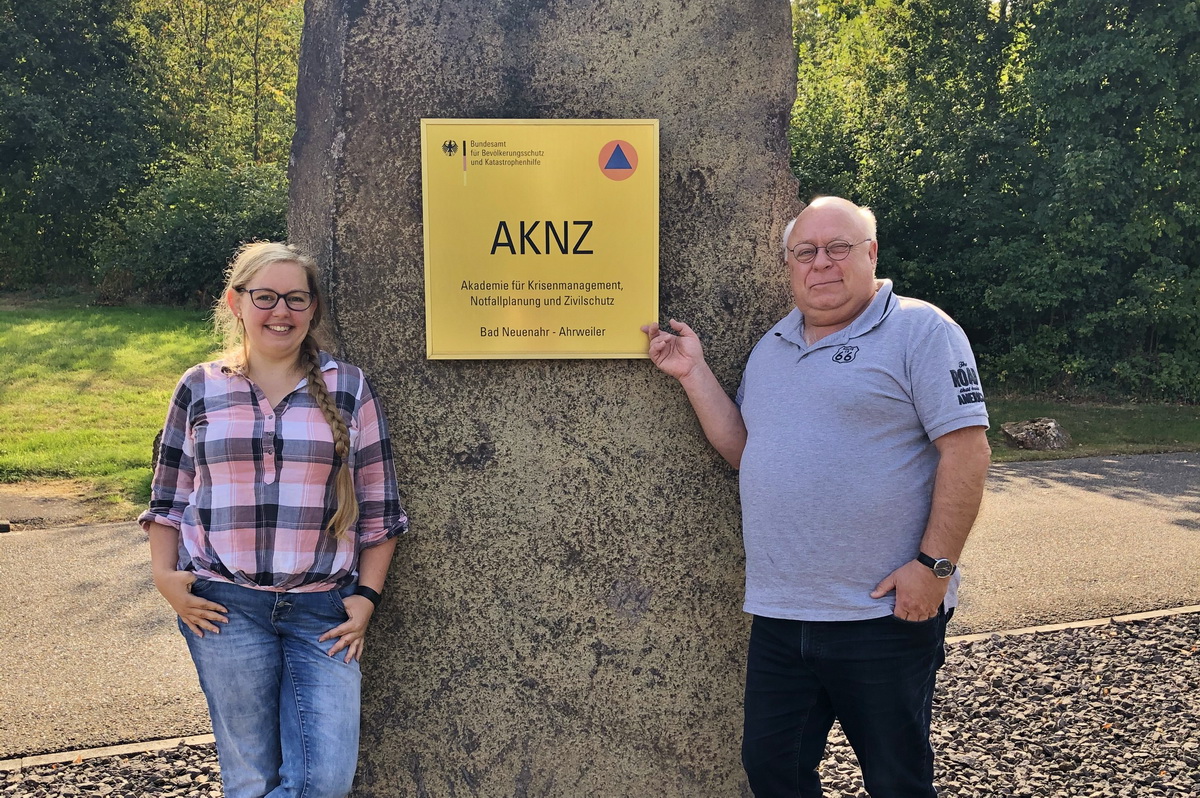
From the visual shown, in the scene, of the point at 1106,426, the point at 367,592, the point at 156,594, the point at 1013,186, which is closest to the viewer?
the point at 367,592

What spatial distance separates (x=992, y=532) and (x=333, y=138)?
563 centimetres

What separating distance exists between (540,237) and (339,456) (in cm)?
84

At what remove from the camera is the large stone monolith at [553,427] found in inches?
109

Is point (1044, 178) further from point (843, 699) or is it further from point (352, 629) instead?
point (352, 629)

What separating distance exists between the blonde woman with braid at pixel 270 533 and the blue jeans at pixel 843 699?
1035 millimetres

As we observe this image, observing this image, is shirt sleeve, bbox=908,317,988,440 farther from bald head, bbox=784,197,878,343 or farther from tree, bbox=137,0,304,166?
tree, bbox=137,0,304,166

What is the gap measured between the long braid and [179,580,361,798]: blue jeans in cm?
20

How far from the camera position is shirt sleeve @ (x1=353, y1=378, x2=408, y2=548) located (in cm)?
A: 251

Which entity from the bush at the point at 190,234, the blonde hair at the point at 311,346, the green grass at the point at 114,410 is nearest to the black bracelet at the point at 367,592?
the blonde hair at the point at 311,346

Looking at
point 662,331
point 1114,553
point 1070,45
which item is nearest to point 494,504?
point 662,331

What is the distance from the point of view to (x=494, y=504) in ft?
9.48

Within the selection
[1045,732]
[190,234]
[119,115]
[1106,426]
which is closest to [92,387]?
[190,234]

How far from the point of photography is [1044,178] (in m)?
13.0

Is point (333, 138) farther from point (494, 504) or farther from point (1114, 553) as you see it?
point (1114, 553)
